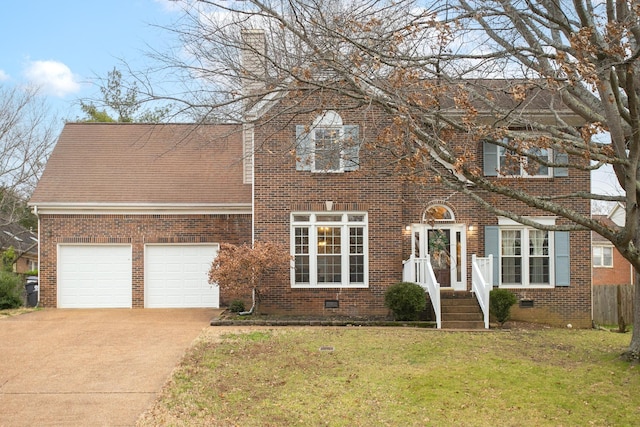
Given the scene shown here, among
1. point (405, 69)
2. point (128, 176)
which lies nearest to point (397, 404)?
point (405, 69)

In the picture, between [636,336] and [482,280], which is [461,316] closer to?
[482,280]

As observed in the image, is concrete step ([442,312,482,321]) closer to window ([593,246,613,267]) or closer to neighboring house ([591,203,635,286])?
neighboring house ([591,203,635,286])

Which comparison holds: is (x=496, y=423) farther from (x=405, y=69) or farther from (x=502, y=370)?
(x=405, y=69)

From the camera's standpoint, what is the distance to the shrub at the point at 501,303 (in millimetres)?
14117

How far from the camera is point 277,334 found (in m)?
12.0

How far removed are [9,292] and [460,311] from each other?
12.4 metres

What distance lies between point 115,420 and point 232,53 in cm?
543

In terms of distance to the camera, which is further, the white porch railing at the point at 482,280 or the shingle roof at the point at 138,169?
the shingle roof at the point at 138,169

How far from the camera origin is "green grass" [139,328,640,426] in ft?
22.6

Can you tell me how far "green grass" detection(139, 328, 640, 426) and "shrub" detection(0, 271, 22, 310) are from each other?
26.6 ft

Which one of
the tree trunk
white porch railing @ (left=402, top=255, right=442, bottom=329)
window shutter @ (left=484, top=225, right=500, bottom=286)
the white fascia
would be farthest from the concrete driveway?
window shutter @ (left=484, top=225, right=500, bottom=286)

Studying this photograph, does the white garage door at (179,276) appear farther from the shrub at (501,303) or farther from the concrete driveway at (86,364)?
the shrub at (501,303)

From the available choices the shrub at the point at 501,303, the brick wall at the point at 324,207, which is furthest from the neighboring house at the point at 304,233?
the shrub at the point at 501,303

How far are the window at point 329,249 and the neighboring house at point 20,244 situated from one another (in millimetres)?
20107
